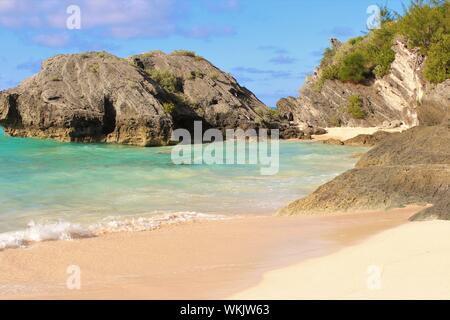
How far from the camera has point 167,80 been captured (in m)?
36.9

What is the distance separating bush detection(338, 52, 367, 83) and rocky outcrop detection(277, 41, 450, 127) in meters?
0.63

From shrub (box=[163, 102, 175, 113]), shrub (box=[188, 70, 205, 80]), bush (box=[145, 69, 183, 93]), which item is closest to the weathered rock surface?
shrub (box=[163, 102, 175, 113])

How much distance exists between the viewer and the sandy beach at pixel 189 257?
5.60 meters

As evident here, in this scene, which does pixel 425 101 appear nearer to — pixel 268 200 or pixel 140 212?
pixel 268 200

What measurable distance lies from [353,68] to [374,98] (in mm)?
3026

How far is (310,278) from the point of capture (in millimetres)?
5512

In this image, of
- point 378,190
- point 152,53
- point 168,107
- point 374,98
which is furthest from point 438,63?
point 378,190

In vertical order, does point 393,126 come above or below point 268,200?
above

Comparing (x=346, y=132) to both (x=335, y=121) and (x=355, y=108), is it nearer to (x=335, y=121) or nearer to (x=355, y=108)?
(x=355, y=108)

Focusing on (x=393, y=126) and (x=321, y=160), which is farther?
(x=393, y=126)

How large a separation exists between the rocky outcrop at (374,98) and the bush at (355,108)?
0.22 meters

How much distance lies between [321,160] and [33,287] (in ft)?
55.9

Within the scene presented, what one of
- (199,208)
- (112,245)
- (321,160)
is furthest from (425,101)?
(112,245)

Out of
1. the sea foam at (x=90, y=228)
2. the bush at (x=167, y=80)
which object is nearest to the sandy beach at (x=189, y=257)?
the sea foam at (x=90, y=228)
